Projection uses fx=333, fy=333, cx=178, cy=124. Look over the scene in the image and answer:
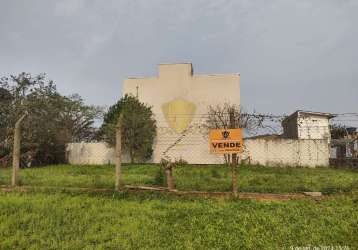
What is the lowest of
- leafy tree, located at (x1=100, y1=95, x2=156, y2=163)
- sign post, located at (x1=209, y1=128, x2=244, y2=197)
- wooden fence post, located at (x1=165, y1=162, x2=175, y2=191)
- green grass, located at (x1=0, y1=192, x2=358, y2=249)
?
green grass, located at (x1=0, y1=192, x2=358, y2=249)

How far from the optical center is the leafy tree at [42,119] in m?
23.6

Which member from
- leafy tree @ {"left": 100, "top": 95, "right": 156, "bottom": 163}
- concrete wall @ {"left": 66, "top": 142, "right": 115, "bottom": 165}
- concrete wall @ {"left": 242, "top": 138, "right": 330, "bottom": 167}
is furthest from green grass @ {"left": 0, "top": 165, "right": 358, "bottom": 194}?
concrete wall @ {"left": 66, "top": 142, "right": 115, "bottom": 165}

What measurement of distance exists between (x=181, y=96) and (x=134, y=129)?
6327 mm

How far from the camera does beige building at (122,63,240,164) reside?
2780 centimetres

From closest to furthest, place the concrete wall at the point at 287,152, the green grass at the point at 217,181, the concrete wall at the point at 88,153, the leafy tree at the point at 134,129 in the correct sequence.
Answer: the green grass at the point at 217,181 < the concrete wall at the point at 287,152 < the leafy tree at the point at 134,129 < the concrete wall at the point at 88,153

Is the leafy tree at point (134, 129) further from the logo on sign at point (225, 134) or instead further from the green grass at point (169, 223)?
the green grass at point (169, 223)

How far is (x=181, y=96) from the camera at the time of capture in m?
29.5

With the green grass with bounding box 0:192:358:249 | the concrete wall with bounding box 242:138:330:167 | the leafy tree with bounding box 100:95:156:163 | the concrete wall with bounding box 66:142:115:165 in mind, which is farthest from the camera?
the concrete wall with bounding box 66:142:115:165

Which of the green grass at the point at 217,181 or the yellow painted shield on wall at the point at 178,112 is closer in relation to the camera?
the green grass at the point at 217,181

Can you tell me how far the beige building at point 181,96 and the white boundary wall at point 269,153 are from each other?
7.08 feet

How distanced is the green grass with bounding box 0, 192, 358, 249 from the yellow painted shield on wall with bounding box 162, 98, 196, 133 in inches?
863

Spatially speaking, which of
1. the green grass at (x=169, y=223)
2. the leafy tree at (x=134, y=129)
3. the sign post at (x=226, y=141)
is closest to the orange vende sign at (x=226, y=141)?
the sign post at (x=226, y=141)

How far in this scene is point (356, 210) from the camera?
5543 mm

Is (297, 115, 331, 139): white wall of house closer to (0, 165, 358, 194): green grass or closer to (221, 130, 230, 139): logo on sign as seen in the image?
(0, 165, 358, 194): green grass
